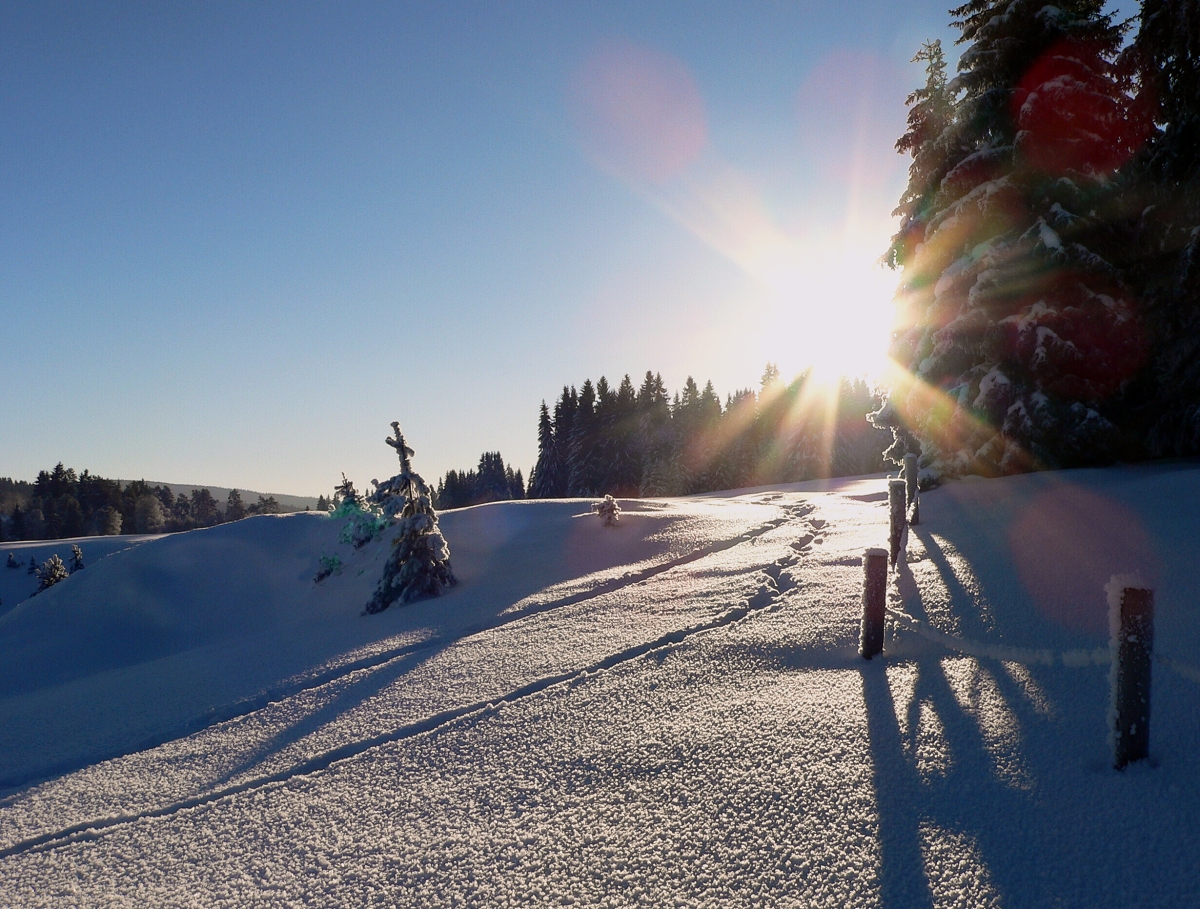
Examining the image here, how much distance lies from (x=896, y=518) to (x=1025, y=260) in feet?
26.2

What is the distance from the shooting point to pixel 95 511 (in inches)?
3147

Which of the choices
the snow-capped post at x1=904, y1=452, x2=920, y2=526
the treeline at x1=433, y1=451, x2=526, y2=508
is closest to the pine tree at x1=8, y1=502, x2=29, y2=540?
the treeline at x1=433, y1=451, x2=526, y2=508

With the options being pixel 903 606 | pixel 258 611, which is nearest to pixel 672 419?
pixel 258 611

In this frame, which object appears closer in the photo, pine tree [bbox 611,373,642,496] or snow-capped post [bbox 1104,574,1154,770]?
snow-capped post [bbox 1104,574,1154,770]

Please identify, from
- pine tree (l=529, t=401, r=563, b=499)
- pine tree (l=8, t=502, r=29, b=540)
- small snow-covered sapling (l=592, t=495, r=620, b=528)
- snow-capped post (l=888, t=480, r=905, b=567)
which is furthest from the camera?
pine tree (l=8, t=502, r=29, b=540)

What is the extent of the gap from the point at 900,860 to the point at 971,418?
1240 centimetres

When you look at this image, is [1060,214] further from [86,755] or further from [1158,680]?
[86,755]

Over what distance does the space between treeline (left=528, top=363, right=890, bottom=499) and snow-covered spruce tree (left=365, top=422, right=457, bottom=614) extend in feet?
107

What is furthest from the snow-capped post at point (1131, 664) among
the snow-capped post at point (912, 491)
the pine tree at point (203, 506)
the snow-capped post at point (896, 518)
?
the pine tree at point (203, 506)

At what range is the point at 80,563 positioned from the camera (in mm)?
40969

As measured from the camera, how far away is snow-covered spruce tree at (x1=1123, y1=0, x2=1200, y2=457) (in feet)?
32.4

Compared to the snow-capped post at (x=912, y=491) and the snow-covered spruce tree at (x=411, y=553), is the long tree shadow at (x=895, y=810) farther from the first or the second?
the snow-covered spruce tree at (x=411, y=553)

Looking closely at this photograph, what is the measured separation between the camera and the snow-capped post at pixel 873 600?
15.2ft

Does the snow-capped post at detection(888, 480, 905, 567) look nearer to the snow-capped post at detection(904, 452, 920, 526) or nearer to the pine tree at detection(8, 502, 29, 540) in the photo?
the snow-capped post at detection(904, 452, 920, 526)
